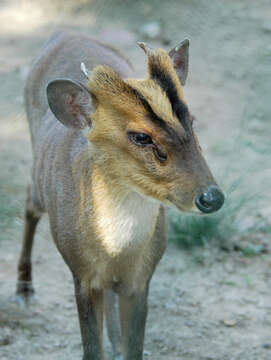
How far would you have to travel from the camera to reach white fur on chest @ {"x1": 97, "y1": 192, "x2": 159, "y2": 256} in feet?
11.5

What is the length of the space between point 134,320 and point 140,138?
1.19 meters

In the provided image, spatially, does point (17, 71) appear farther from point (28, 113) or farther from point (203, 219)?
point (203, 219)

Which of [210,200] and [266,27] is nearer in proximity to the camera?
[210,200]

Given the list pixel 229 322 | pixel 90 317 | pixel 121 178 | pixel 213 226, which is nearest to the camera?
pixel 121 178

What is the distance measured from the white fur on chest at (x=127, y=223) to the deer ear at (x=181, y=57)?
2.63 ft

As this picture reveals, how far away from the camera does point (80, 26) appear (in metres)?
8.70

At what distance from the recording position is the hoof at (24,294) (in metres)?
5.13

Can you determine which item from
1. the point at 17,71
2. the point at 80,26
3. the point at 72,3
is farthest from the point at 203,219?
the point at 72,3

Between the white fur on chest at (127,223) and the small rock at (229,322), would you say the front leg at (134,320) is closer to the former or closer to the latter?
the white fur on chest at (127,223)

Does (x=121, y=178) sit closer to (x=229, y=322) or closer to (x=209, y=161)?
(x=229, y=322)

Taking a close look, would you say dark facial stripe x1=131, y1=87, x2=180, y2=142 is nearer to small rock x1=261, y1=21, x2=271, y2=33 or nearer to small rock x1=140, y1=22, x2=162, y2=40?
small rock x1=140, y1=22, x2=162, y2=40

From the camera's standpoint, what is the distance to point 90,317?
3908 mm

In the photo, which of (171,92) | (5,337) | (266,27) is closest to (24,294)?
(5,337)

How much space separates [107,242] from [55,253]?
2152 millimetres
